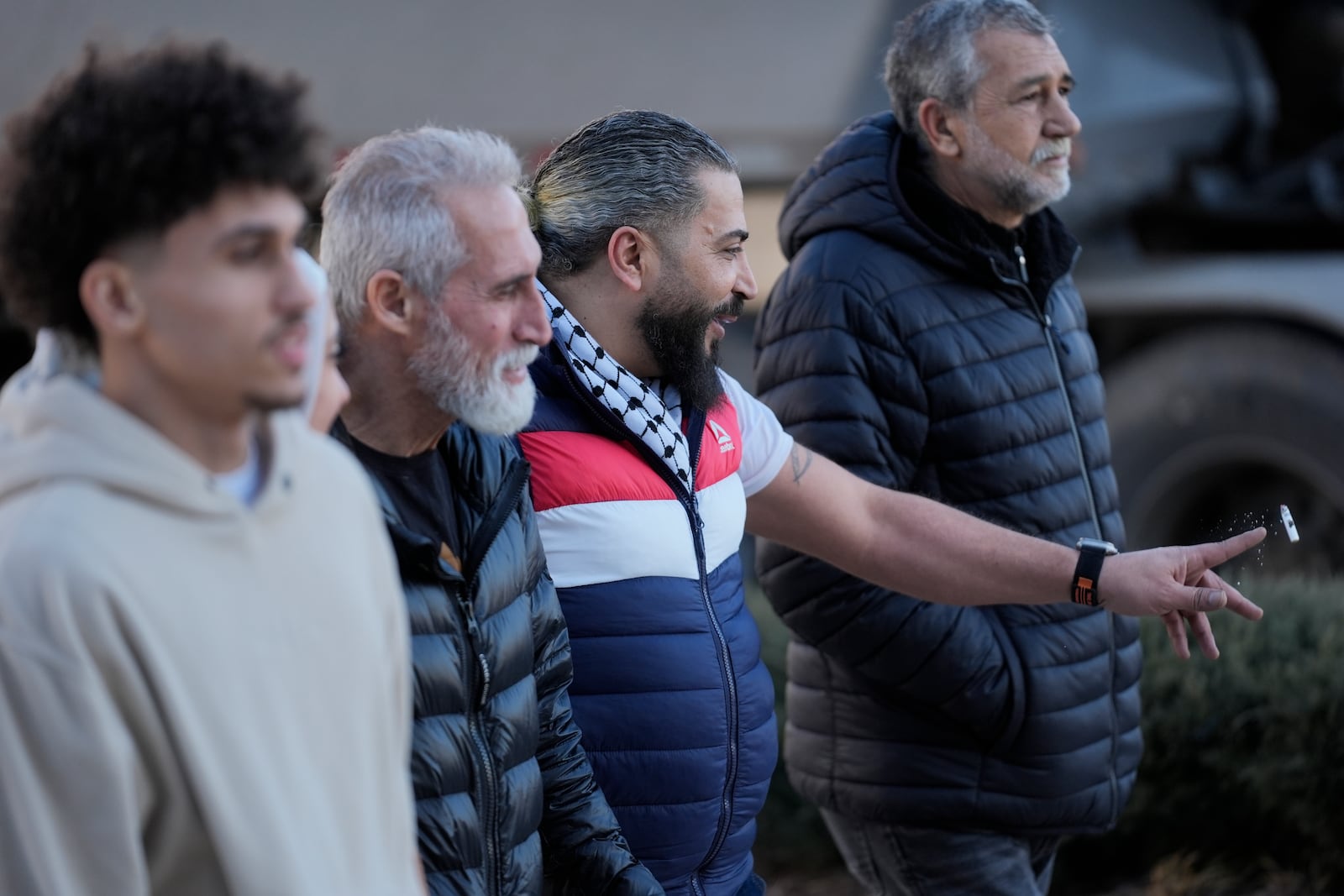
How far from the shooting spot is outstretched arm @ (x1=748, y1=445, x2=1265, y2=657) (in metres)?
2.89

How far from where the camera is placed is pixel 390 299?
2.11 metres

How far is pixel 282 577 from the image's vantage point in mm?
1486

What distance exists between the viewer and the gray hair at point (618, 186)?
2.65 meters

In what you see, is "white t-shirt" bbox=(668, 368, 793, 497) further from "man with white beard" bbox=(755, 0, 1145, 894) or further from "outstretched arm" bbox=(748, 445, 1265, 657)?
"man with white beard" bbox=(755, 0, 1145, 894)

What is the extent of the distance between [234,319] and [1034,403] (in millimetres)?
2079

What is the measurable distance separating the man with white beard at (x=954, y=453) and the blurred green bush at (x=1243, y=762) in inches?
51.3

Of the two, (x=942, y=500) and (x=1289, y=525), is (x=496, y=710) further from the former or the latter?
(x=1289, y=525)

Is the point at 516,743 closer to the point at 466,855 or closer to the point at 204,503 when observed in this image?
the point at 466,855

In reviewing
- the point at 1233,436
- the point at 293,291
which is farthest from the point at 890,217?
the point at 1233,436

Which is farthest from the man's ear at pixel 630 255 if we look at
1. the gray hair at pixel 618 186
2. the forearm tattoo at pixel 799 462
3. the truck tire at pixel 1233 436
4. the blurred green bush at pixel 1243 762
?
the truck tire at pixel 1233 436

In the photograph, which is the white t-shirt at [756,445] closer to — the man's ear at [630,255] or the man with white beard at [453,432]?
the man's ear at [630,255]

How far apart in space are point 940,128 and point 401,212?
1.63 meters

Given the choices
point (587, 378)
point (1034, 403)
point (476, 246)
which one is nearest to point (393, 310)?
point (476, 246)

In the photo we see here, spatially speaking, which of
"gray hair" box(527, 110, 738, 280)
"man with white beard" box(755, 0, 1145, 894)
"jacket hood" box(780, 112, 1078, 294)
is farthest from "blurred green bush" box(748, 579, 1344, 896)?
"gray hair" box(527, 110, 738, 280)
